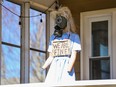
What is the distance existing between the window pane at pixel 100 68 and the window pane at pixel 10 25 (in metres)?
1.21

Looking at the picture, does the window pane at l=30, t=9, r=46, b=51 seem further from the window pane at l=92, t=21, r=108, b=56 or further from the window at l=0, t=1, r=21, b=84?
the window pane at l=92, t=21, r=108, b=56

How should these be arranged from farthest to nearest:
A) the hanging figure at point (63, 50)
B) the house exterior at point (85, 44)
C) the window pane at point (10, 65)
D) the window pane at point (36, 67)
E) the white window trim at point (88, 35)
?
the white window trim at point (88, 35) < the window pane at point (36, 67) < the house exterior at point (85, 44) < the window pane at point (10, 65) < the hanging figure at point (63, 50)

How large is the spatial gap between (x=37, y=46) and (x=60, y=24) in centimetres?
206

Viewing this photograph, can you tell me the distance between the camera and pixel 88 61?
511 cm

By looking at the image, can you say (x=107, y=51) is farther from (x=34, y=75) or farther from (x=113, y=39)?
(x=34, y=75)

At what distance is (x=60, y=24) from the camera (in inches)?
114

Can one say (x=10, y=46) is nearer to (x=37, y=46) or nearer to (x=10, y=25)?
(x=10, y=25)

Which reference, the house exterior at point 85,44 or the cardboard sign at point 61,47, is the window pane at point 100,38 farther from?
the cardboard sign at point 61,47

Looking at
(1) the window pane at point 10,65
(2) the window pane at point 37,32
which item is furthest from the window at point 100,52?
(1) the window pane at point 10,65

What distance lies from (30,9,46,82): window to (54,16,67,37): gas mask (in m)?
1.87

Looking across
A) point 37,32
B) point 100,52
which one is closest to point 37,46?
point 37,32

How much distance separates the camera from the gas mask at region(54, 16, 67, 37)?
2.89 m

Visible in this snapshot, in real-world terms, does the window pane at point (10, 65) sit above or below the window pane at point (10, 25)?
below

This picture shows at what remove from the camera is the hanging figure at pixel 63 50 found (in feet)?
9.18
